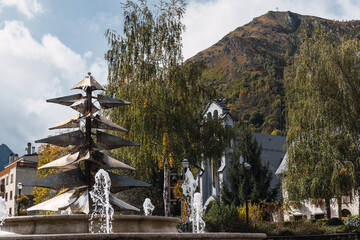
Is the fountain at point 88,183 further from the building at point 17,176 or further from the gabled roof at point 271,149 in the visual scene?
the building at point 17,176

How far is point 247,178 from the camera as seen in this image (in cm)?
3838

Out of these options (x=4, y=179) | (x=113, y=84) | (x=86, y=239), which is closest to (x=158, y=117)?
(x=113, y=84)

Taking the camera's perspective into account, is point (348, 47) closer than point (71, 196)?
No

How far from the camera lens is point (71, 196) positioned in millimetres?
11242

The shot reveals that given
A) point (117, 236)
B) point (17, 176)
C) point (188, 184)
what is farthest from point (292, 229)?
point (17, 176)

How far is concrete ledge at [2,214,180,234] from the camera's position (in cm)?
835

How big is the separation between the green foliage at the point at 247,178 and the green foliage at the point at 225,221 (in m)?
12.7

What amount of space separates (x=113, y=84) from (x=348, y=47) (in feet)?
42.9

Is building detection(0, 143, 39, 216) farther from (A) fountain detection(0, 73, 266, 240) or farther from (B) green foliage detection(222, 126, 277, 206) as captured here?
(A) fountain detection(0, 73, 266, 240)

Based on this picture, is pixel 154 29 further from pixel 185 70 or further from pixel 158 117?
pixel 158 117

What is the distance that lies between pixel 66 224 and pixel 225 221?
16008 millimetres

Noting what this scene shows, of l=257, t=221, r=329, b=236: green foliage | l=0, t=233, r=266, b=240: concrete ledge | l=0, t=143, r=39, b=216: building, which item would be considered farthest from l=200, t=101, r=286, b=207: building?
A: l=0, t=233, r=266, b=240: concrete ledge

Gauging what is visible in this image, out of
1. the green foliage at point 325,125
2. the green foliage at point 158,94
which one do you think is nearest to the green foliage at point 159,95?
the green foliage at point 158,94

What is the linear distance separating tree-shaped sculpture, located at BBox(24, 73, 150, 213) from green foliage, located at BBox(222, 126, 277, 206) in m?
25.6
